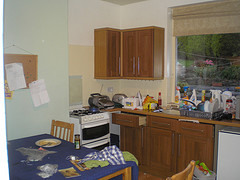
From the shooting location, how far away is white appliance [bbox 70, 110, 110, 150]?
3633 mm

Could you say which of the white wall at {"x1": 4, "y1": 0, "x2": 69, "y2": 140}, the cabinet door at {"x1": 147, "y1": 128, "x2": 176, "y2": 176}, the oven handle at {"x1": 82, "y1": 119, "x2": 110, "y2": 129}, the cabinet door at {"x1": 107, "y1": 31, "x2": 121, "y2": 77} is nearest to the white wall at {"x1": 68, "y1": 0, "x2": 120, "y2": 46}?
the cabinet door at {"x1": 107, "y1": 31, "x2": 121, "y2": 77}

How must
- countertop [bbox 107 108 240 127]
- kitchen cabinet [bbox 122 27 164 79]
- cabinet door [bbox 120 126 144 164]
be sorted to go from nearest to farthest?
1. countertop [bbox 107 108 240 127]
2. cabinet door [bbox 120 126 144 164]
3. kitchen cabinet [bbox 122 27 164 79]

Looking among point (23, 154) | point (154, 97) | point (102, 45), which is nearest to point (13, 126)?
point (23, 154)

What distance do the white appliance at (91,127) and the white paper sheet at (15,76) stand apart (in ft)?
3.16

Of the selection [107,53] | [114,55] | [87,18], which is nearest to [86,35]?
[87,18]

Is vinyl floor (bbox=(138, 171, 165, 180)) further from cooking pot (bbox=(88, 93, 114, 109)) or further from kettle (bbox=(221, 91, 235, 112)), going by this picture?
kettle (bbox=(221, 91, 235, 112))

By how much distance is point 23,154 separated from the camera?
2391mm

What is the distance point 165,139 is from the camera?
3838 millimetres

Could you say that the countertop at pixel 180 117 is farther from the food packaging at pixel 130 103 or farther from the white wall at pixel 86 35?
the white wall at pixel 86 35

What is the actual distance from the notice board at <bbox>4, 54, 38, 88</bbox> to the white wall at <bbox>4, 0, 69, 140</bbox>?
2.2 inches

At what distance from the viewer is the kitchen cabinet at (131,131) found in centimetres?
403

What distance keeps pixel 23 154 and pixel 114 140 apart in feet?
7.48

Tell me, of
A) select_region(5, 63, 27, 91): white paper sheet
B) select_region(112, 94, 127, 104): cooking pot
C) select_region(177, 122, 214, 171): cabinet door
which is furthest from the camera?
select_region(112, 94, 127, 104): cooking pot

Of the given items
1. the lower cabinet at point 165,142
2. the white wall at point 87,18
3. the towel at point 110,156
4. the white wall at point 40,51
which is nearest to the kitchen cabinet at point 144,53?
the white wall at point 87,18
